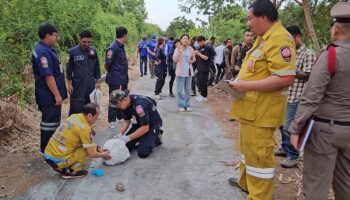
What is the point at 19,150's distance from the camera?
208 inches

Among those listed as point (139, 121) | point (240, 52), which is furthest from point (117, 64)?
point (240, 52)

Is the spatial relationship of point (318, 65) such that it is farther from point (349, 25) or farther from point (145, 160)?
point (145, 160)

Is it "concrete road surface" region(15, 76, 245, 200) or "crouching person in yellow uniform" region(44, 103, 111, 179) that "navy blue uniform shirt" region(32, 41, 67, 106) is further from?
"concrete road surface" region(15, 76, 245, 200)

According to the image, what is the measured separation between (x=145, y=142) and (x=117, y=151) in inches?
21.6

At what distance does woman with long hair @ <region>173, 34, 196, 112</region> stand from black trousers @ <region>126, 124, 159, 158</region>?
11.0 feet

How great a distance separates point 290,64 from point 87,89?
379 cm

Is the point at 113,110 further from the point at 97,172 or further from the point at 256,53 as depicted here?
the point at 256,53

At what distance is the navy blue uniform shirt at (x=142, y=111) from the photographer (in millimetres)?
4964

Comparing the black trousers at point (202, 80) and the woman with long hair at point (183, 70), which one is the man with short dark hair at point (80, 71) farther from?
the black trousers at point (202, 80)

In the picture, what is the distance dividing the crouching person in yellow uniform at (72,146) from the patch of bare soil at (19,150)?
0.33m

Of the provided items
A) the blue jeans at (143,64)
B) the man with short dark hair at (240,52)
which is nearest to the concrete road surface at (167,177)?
the man with short dark hair at (240,52)

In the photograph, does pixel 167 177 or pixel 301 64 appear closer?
pixel 167 177

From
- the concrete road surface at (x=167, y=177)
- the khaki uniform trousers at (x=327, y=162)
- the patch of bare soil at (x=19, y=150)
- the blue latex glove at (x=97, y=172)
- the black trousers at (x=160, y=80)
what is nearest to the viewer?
the khaki uniform trousers at (x=327, y=162)

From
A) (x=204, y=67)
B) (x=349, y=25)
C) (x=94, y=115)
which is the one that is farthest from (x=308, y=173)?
(x=204, y=67)
